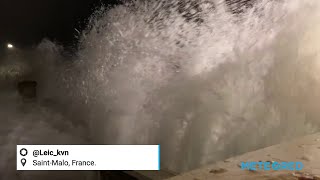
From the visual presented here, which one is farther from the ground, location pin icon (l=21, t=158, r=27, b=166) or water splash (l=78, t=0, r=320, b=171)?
water splash (l=78, t=0, r=320, b=171)

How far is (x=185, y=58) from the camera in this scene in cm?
741

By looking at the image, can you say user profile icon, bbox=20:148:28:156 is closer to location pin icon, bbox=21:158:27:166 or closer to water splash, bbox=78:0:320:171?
location pin icon, bbox=21:158:27:166

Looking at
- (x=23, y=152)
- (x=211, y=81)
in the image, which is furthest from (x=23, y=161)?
(x=211, y=81)

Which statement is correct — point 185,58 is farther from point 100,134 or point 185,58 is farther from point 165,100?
point 100,134

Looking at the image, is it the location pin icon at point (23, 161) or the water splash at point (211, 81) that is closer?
the location pin icon at point (23, 161)

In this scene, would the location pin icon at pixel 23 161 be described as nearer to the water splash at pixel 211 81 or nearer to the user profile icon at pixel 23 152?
the user profile icon at pixel 23 152

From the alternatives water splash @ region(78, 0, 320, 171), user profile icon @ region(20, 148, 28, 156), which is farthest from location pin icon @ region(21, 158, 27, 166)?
water splash @ region(78, 0, 320, 171)

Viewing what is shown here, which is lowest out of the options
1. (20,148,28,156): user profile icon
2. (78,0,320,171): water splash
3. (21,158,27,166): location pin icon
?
(21,158,27,166): location pin icon

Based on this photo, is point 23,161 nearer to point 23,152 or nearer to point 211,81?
point 23,152

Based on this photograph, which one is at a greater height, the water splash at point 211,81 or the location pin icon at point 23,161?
the water splash at point 211,81

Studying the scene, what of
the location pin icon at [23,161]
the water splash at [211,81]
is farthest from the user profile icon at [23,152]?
the water splash at [211,81]

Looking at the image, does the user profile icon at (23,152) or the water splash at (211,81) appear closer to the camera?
the user profile icon at (23,152)

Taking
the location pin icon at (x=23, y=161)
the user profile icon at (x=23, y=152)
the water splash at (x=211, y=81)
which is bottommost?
the location pin icon at (x=23, y=161)

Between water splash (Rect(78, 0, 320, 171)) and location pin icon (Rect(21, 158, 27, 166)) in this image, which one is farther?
water splash (Rect(78, 0, 320, 171))
